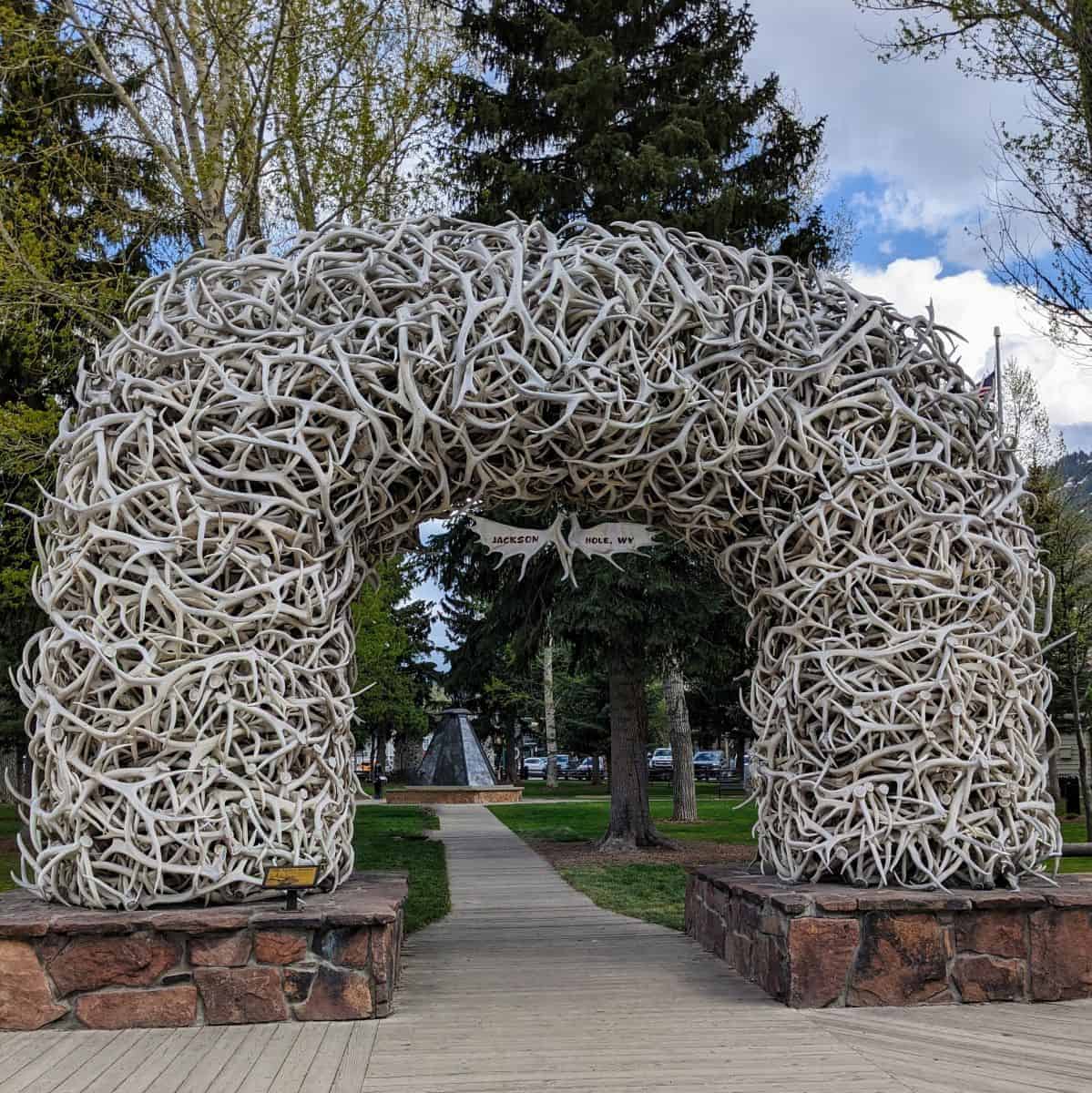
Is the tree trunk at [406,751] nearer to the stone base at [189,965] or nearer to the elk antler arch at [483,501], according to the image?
the elk antler arch at [483,501]

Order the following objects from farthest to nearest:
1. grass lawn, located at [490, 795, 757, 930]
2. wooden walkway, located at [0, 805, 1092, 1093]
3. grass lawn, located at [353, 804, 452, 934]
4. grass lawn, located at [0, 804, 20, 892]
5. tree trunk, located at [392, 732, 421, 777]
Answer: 1. tree trunk, located at [392, 732, 421, 777]
2. grass lawn, located at [0, 804, 20, 892]
3. grass lawn, located at [490, 795, 757, 930]
4. grass lawn, located at [353, 804, 452, 934]
5. wooden walkway, located at [0, 805, 1092, 1093]

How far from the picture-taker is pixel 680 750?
722 inches

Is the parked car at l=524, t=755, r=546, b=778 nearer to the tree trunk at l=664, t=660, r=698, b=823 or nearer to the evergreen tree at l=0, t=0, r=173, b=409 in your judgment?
the tree trunk at l=664, t=660, r=698, b=823

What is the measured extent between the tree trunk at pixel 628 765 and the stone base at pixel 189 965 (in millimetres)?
8735

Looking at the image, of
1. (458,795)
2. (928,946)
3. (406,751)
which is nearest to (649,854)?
(928,946)

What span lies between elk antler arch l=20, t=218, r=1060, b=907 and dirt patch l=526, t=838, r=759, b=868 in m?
6.80

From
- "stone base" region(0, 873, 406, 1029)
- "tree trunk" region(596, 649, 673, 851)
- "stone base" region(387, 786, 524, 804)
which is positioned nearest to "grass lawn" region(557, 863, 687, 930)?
"tree trunk" region(596, 649, 673, 851)

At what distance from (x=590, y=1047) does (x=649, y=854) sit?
875 cm

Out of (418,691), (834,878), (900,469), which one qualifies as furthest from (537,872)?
(418,691)

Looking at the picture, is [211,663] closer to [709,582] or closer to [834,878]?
[834,878]

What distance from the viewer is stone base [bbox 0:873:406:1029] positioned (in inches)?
181

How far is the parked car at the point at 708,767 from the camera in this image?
41375mm

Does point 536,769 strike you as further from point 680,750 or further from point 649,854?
point 649,854

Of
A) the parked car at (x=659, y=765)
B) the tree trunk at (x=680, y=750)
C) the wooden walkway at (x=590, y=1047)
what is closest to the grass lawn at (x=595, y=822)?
the tree trunk at (x=680, y=750)
